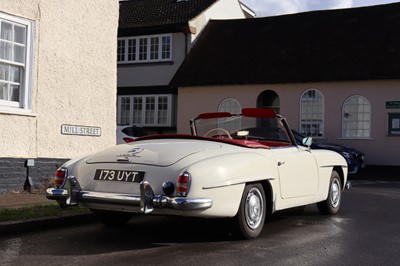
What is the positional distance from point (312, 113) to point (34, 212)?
16.2 metres

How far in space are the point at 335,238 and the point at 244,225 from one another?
1.24m

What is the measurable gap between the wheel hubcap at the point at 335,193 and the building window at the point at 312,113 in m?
13.3

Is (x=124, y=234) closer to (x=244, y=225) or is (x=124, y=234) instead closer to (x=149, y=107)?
(x=244, y=225)

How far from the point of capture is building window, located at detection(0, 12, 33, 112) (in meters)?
9.99

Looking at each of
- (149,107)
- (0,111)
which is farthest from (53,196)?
(149,107)

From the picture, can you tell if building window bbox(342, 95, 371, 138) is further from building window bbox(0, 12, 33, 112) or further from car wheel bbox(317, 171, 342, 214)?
building window bbox(0, 12, 33, 112)

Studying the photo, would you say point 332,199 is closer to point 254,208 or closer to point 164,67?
point 254,208

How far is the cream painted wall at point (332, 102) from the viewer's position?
20.5 m

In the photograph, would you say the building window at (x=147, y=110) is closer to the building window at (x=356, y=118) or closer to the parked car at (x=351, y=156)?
the building window at (x=356, y=118)

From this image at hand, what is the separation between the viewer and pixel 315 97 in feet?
72.2

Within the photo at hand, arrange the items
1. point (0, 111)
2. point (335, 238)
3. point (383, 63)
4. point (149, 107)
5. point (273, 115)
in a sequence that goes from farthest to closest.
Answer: point (149, 107) < point (383, 63) < point (0, 111) < point (273, 115) < point (335, 238)

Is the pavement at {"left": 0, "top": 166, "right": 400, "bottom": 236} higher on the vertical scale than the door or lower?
lower

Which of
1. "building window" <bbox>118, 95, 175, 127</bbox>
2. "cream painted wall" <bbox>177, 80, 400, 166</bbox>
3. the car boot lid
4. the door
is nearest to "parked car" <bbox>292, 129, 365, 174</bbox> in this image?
"cream painted wall" <bbox>177, 80, 400, 166</bbox>

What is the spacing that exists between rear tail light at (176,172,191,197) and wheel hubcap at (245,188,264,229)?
0.94 meters
